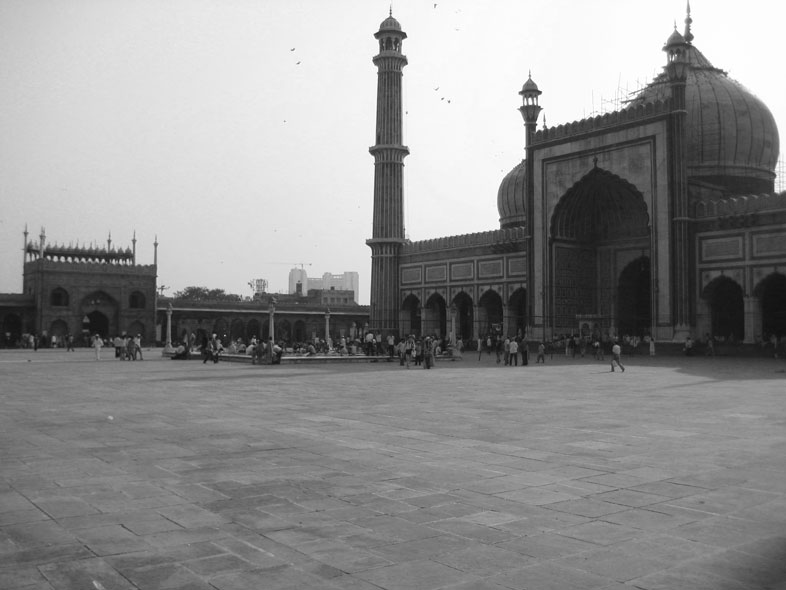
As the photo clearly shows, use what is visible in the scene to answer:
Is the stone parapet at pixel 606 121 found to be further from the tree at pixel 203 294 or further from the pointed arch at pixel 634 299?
the tree at pixel 203 294

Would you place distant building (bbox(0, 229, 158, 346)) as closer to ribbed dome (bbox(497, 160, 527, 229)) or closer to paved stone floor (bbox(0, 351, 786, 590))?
ribbed dome (bbox(497, 160, 527, 229))

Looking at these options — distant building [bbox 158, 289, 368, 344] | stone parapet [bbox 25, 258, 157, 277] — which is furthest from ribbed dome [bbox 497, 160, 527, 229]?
stone parapet [bbox 25, 258, 157, 277]

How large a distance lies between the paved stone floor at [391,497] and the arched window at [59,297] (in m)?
44.2

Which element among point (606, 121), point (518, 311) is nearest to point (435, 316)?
point (518, 311)

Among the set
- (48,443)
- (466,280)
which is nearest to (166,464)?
(48,443)

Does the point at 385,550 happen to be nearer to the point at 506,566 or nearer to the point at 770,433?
the point at 506,566

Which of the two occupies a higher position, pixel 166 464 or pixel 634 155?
pixel 634 155

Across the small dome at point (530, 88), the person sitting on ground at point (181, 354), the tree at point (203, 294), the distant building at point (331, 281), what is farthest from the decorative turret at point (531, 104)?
the distant building at point (331, 281)

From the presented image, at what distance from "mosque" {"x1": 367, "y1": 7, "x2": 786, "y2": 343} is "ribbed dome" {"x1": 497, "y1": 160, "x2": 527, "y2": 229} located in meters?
0.12

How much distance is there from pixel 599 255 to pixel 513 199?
9.62 metres

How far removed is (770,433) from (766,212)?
22.7m

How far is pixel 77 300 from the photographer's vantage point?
51906mm

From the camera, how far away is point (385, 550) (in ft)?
13.2

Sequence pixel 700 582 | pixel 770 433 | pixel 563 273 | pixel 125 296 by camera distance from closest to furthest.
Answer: pixel 700 582 → pixel 770 433 → pixel 563 273 → pixel 125 296
